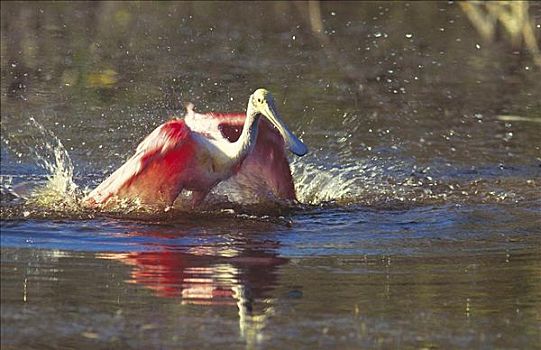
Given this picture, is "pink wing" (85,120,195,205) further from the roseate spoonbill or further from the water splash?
the water splash

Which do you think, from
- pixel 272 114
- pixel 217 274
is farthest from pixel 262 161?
pixel 217 274

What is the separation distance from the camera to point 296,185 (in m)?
8.95

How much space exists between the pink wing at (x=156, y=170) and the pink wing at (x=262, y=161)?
0.43 metres

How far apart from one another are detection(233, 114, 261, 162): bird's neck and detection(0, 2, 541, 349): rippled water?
31 centimetres

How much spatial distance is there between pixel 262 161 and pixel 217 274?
7.27 ft

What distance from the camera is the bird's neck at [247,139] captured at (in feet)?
26.6

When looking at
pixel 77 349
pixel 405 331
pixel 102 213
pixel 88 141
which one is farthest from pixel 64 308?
pixel 88 141

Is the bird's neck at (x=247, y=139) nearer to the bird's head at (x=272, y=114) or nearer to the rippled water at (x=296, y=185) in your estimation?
the bird's head at (x=272, y=114)

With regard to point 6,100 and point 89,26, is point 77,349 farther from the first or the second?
point 89,26

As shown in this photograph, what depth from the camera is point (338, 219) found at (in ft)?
26.2

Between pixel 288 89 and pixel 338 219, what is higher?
pixel 288 89

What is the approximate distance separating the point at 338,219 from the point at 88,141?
239 cm

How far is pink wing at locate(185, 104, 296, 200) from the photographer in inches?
336

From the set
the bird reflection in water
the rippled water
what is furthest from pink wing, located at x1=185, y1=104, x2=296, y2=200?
the bird reflection in water
